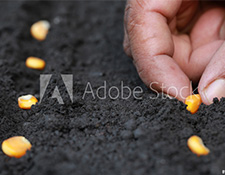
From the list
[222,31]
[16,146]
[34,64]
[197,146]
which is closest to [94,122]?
[16,146]

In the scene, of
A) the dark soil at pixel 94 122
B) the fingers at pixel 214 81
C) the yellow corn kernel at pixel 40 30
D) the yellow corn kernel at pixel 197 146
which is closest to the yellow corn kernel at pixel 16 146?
the dark soil at pixel 94 122

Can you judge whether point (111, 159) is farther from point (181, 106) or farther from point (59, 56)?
point (59, 56)

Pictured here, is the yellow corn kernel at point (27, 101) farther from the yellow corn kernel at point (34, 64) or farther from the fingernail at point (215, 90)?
the fingernail at point (215, 90)

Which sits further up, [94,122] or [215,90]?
[94,122]

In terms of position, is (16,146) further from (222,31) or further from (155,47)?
(222,31)

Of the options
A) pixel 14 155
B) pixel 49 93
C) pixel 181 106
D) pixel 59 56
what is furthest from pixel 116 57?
pixel 14 155

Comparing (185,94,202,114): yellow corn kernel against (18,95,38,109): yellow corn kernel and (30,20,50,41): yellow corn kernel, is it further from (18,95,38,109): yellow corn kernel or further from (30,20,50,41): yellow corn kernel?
(30,20,50,41): yellow corn kernel
